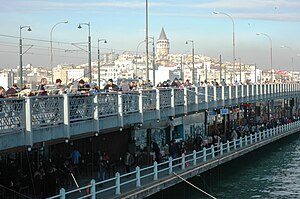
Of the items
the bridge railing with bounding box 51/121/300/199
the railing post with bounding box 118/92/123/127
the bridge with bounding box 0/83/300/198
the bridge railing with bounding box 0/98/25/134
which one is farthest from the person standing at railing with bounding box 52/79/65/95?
the bridge railing with bounding box 0/98/25/134

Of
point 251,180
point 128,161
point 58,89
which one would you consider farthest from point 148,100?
point 251,180

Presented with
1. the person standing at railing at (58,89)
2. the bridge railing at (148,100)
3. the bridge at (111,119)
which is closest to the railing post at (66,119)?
the bridge at (111,119)

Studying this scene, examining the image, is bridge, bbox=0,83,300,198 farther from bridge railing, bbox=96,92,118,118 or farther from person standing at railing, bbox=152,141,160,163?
person standing at railing, bbox=152,141,160,163

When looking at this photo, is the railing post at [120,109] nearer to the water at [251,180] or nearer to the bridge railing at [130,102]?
the bridge railing at [130,102]

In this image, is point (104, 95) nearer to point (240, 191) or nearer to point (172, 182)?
point (172, 182)

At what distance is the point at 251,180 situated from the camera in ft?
119

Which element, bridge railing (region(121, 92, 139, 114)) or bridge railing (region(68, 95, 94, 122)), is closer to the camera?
bridge railing (region(68, 95, 94, 122))

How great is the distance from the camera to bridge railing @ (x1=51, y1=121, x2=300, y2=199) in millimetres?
21641

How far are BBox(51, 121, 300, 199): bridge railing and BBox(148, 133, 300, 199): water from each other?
1028 mm

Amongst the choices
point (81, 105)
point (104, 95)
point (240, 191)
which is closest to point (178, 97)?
point (240, 191)

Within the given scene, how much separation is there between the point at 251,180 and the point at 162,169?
911cm

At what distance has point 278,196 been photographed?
31.2 m

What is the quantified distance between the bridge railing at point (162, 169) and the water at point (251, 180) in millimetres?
1028

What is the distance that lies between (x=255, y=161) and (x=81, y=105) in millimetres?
26950
